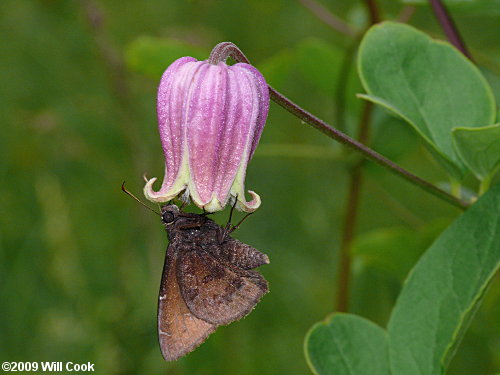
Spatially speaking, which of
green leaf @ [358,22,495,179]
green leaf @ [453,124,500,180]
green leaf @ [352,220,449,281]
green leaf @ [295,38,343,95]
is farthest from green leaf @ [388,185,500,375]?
green leaf @ [295,38,343,95]

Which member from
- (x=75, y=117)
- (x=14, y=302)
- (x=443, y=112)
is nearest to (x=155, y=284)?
(x=14, y=302)

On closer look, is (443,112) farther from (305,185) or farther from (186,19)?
(186,19)

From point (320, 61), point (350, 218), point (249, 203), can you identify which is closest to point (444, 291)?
point (249, 203)

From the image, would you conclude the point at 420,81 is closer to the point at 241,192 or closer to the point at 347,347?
the point at 241,192

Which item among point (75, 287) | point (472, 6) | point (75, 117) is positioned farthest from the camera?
point (75, 117)

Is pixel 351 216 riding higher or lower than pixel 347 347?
lower

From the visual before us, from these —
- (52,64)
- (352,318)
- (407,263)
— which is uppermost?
(352,318)

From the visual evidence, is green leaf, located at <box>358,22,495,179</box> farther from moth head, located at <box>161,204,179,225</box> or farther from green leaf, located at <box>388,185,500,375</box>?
moth head, located at <box>161,204,179,225</box>
